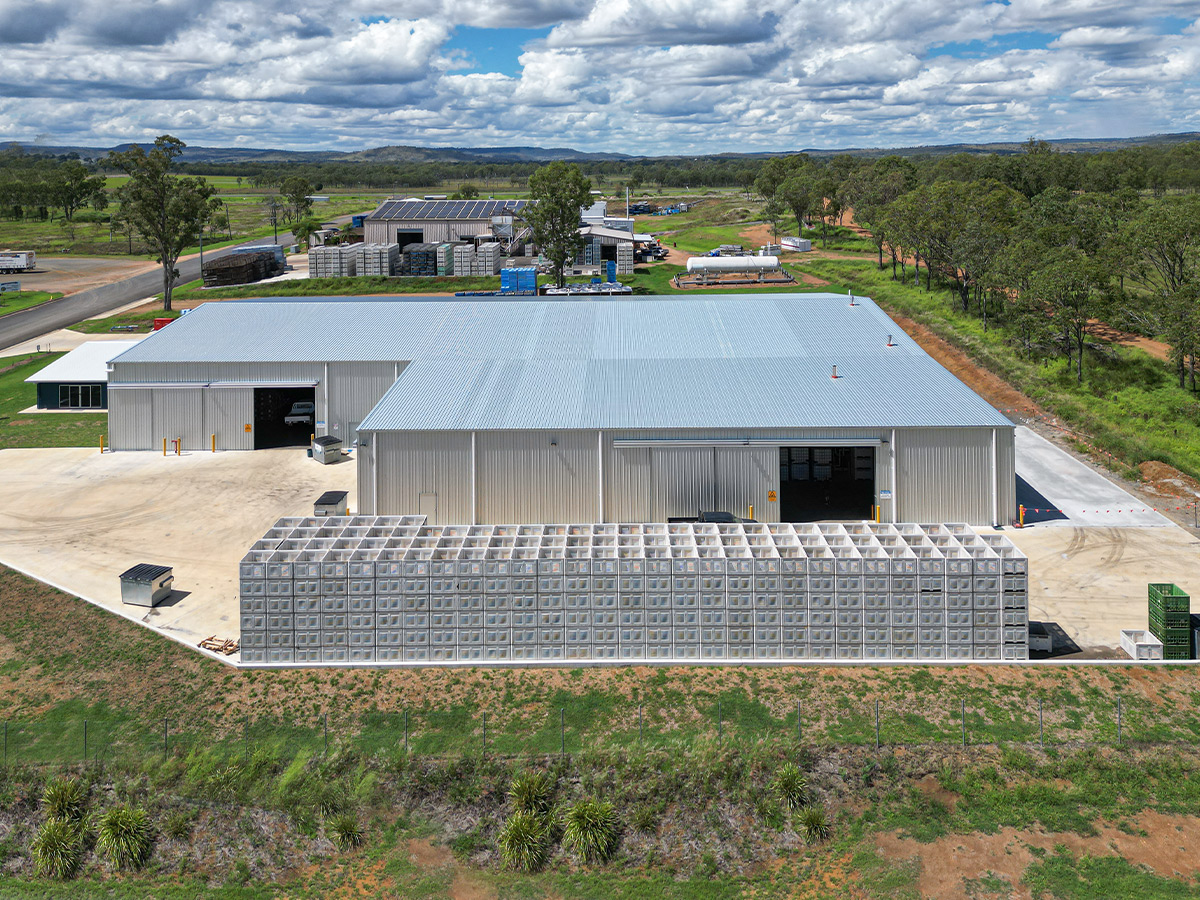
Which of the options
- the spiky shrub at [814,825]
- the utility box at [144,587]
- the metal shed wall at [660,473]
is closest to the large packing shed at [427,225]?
the metal shed wall at [660,473]

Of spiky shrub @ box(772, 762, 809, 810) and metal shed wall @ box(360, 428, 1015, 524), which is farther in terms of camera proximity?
metal shed wall @ box(360, 428, 1015, 524)

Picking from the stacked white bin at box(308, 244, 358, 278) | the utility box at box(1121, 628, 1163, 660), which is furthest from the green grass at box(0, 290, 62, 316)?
the utility box at box(1121, 628, 1163, 660)

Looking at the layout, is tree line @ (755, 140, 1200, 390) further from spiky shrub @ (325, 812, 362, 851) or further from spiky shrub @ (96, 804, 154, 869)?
spiky shrub @ (96, 804, 154, 869)

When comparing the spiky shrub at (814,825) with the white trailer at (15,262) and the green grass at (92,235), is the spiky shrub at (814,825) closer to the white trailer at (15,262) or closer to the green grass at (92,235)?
the green grass at (92,235)

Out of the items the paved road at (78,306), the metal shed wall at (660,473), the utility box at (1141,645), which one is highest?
the paved road at (78,306)

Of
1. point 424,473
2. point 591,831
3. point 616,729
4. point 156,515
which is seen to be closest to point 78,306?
point 156,515
